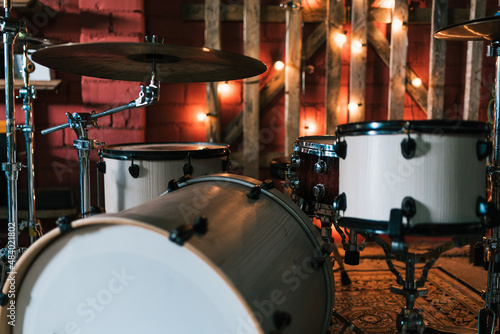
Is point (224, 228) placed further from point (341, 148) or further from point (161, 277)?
point (341, 148)

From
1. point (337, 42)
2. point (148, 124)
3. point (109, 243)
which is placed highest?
point (337, 42)

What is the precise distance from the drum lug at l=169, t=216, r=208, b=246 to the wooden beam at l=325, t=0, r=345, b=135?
2044 mm

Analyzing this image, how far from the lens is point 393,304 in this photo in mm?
2172

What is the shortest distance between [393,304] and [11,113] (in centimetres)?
210

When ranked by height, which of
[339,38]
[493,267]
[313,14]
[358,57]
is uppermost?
[313,14]

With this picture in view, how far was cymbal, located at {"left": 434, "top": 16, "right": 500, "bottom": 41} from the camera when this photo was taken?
5.07 feet

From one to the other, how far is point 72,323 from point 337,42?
2421 millimetres

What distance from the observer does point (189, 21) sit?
2816 millimetres

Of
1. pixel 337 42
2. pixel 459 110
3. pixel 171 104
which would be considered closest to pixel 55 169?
pixel 171 104

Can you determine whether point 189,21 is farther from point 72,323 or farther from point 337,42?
point 72,323

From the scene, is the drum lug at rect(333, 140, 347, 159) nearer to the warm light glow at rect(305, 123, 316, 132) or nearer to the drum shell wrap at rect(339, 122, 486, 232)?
the drum shell wrap at rect(339, 122, 486, 232)

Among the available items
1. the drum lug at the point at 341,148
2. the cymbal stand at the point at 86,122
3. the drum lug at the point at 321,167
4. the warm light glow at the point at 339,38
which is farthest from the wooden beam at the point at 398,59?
the cymbal stand at the point at 86,122

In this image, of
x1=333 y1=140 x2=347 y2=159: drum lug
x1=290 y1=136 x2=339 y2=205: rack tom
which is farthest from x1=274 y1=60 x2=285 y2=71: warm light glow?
x1=333 y1=140 x2=347 y2=159: drum lug

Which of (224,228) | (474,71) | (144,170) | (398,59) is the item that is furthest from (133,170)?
(474,71)
